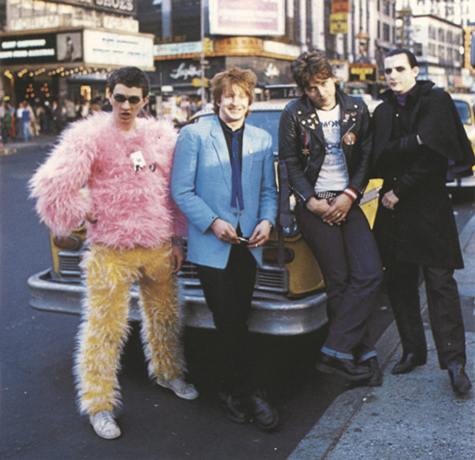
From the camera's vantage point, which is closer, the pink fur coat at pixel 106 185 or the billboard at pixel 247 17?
the pink fur coat at pixel 106 185

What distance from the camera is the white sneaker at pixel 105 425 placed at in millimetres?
3527

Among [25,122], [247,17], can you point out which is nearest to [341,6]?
[247,17]

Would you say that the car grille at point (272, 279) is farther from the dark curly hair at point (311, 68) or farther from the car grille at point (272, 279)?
the dark curly hair at point (311, 68)

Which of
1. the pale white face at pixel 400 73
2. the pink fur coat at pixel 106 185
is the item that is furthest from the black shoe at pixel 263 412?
the pale white face at pixel 400 73

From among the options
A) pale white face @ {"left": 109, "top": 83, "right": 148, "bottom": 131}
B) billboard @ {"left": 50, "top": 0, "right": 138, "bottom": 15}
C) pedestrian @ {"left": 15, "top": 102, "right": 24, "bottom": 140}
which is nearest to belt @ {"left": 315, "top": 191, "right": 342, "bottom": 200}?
pale white face @ {"left": 109, "top": 83, "right": 148, "bottom": 131}

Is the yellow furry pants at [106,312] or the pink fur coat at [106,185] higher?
the pink fur coat at [106,185]

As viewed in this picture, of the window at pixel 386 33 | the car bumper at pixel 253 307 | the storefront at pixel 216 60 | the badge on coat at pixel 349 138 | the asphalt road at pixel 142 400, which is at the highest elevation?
the window at pixel 386 33

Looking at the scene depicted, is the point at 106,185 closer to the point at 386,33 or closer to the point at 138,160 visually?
the point at 138,160

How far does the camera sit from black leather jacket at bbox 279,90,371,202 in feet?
12.8

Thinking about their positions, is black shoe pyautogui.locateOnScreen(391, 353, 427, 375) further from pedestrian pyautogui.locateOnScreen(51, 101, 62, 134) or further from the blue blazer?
pedestrian pyautogui.locateOnScreen(51, 101, 62, 134)

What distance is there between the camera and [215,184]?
12.0 feet

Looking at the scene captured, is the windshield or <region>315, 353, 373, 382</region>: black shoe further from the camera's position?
the windshield

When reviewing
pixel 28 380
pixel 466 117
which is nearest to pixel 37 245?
pixel 28 380

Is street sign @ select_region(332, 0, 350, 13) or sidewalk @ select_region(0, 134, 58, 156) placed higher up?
street sign @ select_region(332, 0, 350, 13)
